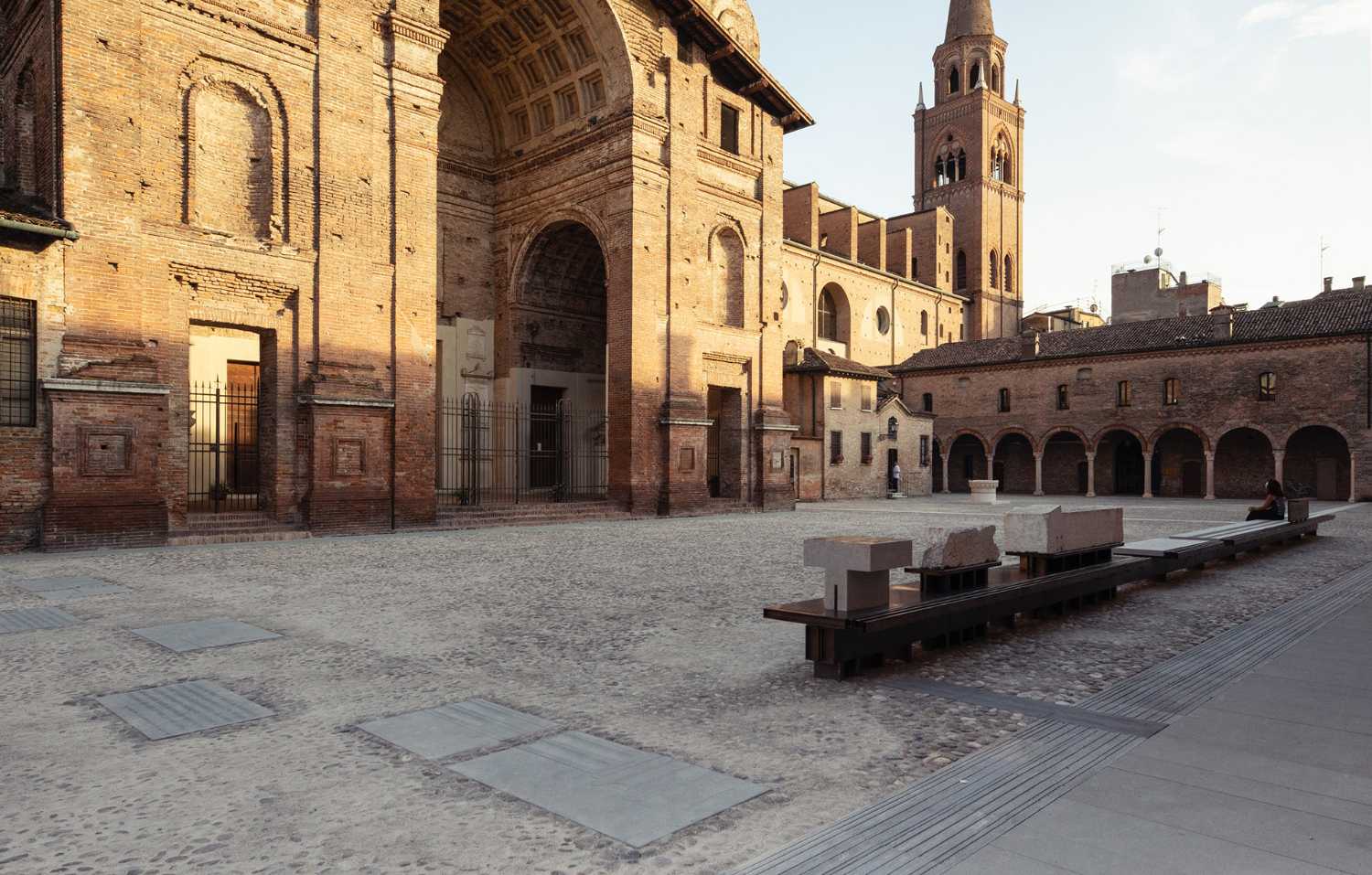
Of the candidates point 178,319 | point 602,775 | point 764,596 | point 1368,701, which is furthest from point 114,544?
point 1368,701

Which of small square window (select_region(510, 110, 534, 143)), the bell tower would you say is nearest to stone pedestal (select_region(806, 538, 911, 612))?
small square window (select_region(510, 110, 534, 143))

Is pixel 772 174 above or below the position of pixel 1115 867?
above

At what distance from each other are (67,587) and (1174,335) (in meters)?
39.1

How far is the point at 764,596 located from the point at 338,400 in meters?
9.61

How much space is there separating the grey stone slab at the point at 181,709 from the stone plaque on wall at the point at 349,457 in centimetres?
1023

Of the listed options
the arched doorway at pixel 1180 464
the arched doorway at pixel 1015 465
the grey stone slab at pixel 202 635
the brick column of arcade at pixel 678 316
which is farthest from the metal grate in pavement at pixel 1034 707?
the arched doorway at pixel 1015 465

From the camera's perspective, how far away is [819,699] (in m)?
4.60

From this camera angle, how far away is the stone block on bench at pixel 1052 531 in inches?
285

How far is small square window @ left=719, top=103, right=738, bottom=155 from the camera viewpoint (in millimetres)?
23094

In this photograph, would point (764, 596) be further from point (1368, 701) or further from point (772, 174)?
point (772, 174)

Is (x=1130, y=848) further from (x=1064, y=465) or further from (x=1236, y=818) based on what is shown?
(x=1064, y=465)

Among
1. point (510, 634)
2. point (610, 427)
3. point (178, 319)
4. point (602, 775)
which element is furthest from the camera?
point (610, 427)

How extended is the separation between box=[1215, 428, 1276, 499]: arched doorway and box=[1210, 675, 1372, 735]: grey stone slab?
34377 mm

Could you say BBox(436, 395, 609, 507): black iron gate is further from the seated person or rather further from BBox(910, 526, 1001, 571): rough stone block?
BBox(910, 526, 1001, 571): rough stone block
